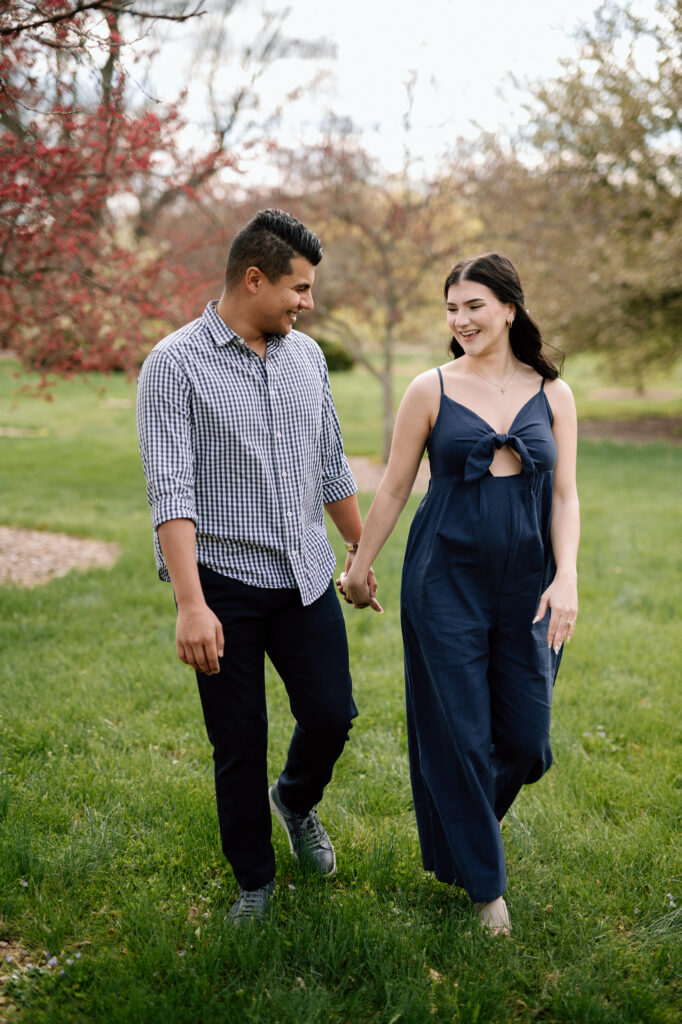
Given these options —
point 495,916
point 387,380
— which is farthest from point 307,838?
point 387,380

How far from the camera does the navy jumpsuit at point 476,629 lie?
2842 millimetres

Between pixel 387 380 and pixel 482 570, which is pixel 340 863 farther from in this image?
pixel 387 380

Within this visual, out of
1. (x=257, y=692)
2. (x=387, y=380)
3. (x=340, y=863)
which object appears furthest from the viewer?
(x=387, y=380)

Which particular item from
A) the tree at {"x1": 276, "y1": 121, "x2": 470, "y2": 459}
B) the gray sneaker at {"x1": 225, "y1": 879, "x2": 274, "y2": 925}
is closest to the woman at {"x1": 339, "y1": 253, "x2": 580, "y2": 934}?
the gray sneaker at {"x1": 225, "y1": 879, "x2": 274, "y2": 925}

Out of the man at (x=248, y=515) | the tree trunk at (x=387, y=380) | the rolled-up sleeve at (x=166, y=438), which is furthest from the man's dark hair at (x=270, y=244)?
the tree trunk at (x=387, y=380)

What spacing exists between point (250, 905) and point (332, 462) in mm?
1540

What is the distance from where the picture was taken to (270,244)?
267cm

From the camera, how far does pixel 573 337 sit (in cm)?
1817

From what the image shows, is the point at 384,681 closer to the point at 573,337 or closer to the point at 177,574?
the point at 177,574

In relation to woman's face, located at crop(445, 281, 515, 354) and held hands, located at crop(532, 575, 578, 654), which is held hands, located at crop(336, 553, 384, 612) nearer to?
held hands, located at crop(532, 575, 578, 654)

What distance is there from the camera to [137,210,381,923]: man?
2.56m

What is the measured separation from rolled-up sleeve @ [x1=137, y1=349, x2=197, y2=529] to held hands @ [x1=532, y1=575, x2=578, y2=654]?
3.88 feet

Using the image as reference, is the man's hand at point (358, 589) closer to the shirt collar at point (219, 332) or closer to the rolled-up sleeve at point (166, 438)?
the rolled-up sleeve at point (166, 438)

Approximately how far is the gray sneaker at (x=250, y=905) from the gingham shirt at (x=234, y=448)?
1.01 meters
